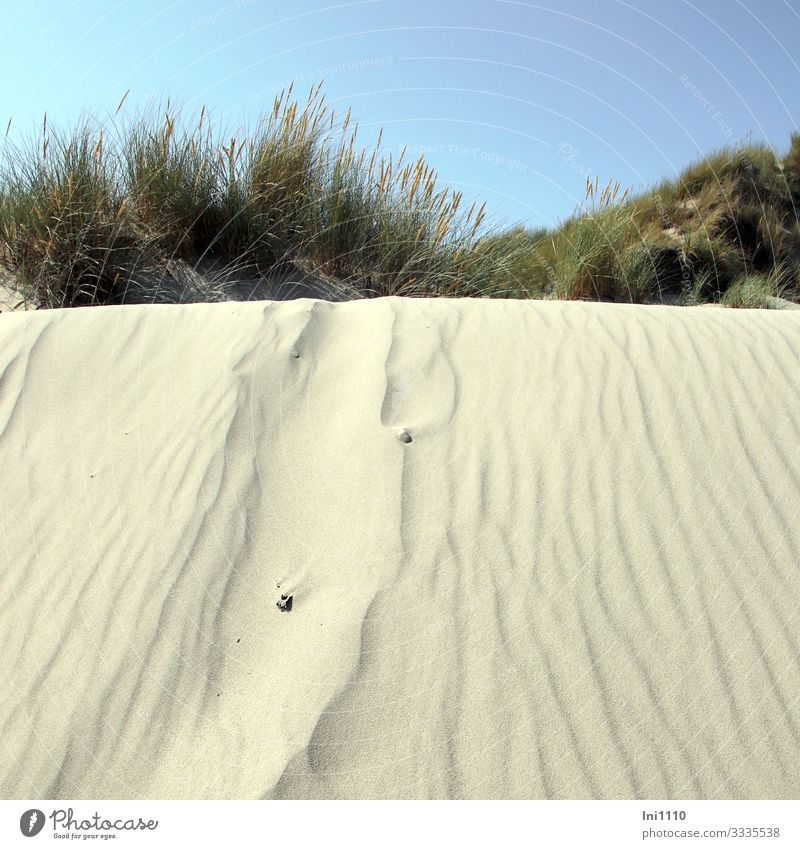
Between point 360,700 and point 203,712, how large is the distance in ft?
1.52

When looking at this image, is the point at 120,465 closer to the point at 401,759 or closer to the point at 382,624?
the point at 382,624

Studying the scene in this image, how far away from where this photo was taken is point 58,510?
2727 millimetres

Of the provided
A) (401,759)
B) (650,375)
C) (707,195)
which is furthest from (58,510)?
(707,195)

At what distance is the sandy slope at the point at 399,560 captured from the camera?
2012 mm

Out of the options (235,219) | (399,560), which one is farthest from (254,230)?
(399,560)
